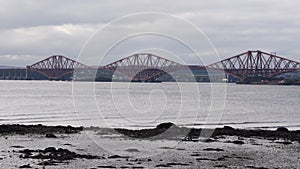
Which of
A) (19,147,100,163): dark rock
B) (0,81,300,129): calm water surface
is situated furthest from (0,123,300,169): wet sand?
(0,81,300,129): calm water surface

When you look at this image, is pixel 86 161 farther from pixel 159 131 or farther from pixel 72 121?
pixel 72 121

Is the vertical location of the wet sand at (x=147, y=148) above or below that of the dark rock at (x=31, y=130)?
below

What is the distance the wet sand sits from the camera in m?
22.4

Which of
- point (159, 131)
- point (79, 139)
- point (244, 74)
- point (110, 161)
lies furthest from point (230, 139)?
point (244, 74)

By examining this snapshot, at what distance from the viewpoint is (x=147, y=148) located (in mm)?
27797

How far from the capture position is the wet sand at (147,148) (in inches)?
883

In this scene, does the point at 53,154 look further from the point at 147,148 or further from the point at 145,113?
the point at 145,113

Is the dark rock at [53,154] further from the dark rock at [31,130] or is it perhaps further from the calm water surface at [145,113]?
the calm water surface at [145,113]

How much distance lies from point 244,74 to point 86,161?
550ft

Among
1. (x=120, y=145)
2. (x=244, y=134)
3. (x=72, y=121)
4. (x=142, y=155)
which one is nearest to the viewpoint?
(x=142, y=155)

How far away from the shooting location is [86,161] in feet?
74.2

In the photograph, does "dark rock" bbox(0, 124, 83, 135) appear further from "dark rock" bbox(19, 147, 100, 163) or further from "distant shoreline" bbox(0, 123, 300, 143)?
"dark rock" bbox(19, 147, 100, 163)

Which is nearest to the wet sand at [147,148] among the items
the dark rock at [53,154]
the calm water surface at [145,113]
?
the dark rock at [53,154]

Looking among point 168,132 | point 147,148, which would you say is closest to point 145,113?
point 168,132
